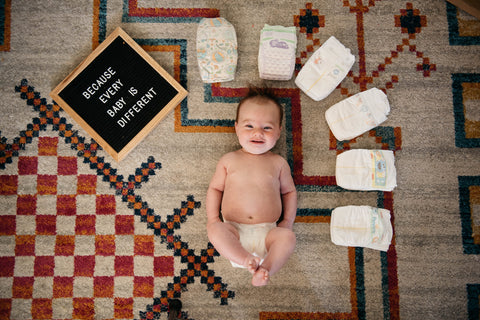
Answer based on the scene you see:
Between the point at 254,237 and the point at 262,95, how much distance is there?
0.56 meters

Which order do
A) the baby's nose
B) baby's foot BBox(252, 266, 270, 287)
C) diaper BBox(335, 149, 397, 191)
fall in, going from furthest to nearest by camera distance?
diaper BBox(335, 149, 397, 191) → the baby's nose → baby's foot BBox(252, 266, 270, 287)

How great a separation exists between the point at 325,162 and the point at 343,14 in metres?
0.66

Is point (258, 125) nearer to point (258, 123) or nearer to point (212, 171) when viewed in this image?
point (258, 123)

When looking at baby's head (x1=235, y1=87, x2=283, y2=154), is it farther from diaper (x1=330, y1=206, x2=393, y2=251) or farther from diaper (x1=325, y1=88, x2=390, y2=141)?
diaper (x1=330, y1=206, x2=393, y2=251)

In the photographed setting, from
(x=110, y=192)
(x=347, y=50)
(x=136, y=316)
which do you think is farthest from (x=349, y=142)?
(x=136, y=316)

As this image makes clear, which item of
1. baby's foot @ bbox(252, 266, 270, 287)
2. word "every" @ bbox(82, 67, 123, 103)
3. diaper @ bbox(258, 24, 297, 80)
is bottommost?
baby's foot @ bbox(252, 266, 270, 287)

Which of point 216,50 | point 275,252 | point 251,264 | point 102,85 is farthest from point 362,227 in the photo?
point 102,85

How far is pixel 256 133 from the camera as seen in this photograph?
4.06ft

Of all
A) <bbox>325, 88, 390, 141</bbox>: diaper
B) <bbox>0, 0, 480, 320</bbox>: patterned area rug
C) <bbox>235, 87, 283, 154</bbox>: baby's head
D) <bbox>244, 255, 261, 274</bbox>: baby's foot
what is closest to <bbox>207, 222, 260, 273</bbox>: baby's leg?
<bbox>244, 255, 261, 274</bbox>: baby's foot

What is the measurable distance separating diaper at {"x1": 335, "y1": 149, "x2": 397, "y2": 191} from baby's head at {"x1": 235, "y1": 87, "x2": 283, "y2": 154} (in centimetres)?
33

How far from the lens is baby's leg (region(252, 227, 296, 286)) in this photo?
1088mm

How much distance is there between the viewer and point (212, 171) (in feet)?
4.60

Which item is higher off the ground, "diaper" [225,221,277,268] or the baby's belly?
the baby's belly

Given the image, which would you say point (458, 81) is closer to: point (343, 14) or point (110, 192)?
point (343, 14)
